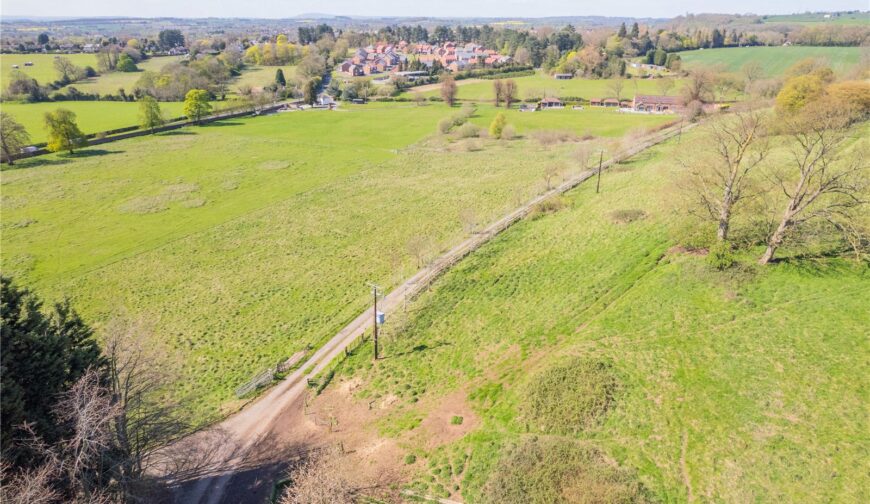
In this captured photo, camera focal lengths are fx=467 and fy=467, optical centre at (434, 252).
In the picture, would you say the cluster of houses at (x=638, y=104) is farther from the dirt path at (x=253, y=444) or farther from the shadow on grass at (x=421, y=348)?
the dirt path at (x=253, y=444)

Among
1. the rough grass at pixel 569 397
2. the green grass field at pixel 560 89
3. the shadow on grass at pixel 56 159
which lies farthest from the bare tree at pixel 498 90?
the rough grass at pixel 569 397

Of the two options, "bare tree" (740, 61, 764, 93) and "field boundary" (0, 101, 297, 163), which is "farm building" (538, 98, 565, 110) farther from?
"field boundary" (0, 101, 297, 163)

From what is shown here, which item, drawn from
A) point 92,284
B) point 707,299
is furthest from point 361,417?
point 92,284

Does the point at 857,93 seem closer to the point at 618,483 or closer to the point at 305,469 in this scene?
the point at 618,483

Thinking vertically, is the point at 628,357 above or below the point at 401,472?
above

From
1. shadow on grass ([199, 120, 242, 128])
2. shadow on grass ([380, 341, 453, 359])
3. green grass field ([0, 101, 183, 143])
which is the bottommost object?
shadow on grass ([380, 341, 453, 359])

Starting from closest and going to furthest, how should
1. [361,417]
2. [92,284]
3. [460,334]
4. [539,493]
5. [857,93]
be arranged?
[539,493]
[361,417]
[460,334]
[92,284]
[857,93]

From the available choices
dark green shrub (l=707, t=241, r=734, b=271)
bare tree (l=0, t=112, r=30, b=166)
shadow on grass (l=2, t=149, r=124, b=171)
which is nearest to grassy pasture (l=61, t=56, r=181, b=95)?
shadow on grass (l=2, t=149, r=124, b=171)

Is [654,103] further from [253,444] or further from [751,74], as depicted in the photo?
[253,444]
